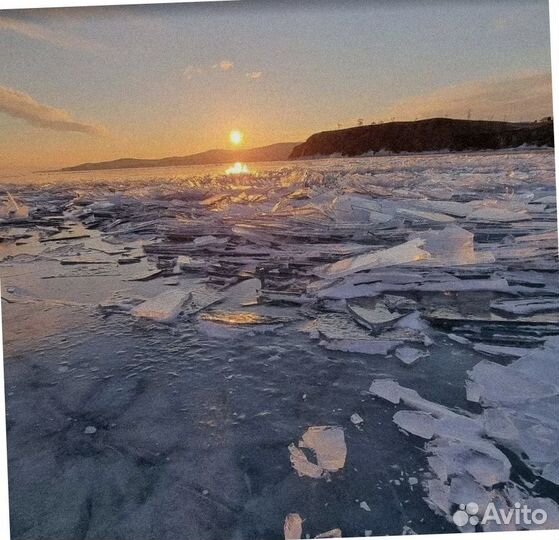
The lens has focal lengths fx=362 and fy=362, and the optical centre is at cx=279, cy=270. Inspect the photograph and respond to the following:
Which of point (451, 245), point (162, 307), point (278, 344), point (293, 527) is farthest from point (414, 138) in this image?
point (293, 527)

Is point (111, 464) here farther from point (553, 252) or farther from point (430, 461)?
point (553, 252)

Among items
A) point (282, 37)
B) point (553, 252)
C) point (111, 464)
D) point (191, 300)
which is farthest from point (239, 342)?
point (553, 252)

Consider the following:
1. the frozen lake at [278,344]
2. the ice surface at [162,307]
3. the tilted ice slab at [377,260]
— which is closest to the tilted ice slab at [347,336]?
the frozen lake at [278,344]

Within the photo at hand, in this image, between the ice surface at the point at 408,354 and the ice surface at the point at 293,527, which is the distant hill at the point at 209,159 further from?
the ice surface at the point at 293,527

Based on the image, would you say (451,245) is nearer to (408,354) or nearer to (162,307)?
(408,354)

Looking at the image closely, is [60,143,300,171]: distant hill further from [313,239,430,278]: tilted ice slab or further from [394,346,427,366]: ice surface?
[394,346,427,366]: ice surface
